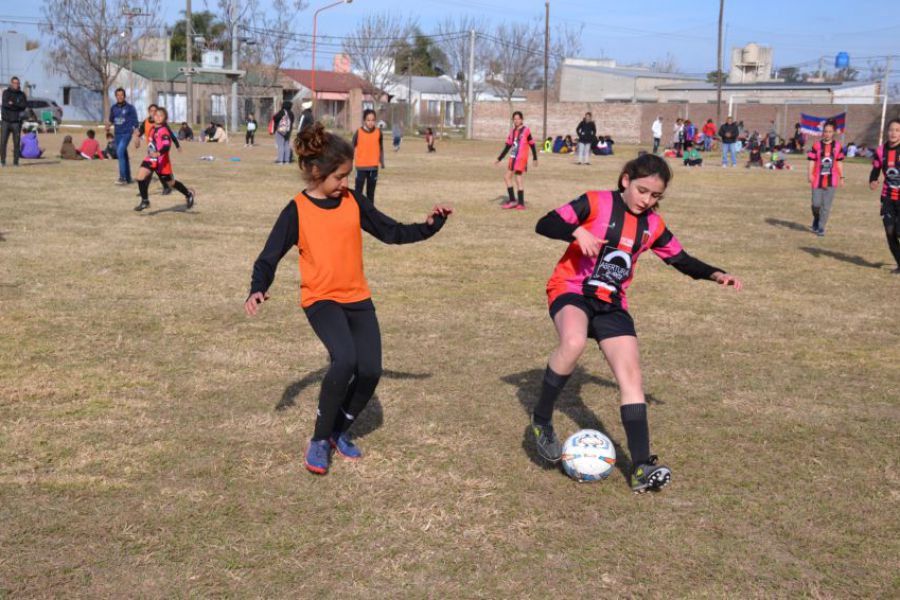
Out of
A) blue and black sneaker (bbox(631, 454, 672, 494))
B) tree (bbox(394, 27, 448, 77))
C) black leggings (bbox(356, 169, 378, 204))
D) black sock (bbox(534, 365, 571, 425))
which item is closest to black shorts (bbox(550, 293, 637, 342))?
black sock (bbox(534, 365, 571, 425))

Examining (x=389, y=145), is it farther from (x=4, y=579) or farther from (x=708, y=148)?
(x=4, y=579)

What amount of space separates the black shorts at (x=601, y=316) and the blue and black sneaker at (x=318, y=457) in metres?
1.51

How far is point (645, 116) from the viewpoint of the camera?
57188 mm

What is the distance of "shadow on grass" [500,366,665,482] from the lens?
5180 mm

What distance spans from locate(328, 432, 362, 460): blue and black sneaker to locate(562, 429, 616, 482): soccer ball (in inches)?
47.6

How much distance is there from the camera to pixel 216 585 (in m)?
3.69

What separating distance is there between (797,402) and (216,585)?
14.4 feet

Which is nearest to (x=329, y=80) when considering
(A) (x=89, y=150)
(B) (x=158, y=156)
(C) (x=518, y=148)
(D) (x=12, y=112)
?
(A) (x=89, y=150)

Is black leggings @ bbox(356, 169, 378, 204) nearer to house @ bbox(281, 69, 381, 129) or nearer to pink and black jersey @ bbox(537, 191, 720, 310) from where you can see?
pink and black jersey @ bbox(537, 191, 720, 310)

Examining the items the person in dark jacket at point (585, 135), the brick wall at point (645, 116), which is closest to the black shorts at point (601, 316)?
the person in dark jacket at point (585, 135)

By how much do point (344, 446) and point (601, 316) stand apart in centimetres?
167

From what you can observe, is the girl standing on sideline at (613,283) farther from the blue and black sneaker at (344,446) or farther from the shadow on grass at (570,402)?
the blue and black sneaker at (344,446)

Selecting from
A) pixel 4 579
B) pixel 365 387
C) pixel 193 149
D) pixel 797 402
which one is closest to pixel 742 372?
pixel 797 402

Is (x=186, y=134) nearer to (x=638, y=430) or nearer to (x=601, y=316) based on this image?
(x=601, y=316)
